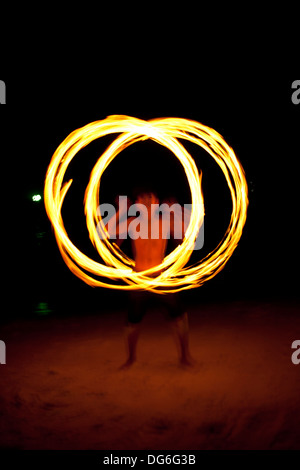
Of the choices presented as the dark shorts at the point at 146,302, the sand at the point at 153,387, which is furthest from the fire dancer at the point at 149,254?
the sand at the point at 153,387

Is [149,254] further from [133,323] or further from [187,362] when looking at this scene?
[187,362]

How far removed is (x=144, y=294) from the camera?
14.8 ft

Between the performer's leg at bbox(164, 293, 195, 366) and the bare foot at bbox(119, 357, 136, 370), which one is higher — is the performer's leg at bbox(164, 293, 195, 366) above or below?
above

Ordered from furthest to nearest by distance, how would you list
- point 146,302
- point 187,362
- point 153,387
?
point 187,362
point 146,302
point 153,387

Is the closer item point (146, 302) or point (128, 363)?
point (146, 302)

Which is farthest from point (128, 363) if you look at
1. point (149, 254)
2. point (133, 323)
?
point (149, 254)

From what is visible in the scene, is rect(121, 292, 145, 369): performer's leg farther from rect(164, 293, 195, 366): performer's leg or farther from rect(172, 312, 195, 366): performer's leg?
rect(172, 312, 195, 366): performer's leg

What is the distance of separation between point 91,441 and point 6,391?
1323mm

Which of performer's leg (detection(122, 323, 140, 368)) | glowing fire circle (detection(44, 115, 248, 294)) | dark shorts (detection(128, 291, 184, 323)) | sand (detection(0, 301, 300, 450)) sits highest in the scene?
glowing fire circle (detection(44, 115, 248, 294))

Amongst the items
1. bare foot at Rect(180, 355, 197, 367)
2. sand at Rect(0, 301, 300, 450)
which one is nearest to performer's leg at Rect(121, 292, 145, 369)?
sand at Rect(0, 301, 300, 450)

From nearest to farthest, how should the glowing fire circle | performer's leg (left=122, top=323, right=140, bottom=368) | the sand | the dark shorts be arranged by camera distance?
the sand, the dark shorts, performer's leg (left=122, top=323, right=140, bottom=368), the glowing fire circle

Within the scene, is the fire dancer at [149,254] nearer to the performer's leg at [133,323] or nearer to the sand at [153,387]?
the performer's leg at [133,323]

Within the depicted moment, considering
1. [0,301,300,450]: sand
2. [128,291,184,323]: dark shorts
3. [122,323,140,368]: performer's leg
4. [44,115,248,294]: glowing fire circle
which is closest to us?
[0,301,300,450]: sand

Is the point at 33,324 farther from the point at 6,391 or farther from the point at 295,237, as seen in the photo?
the point at 295,237
